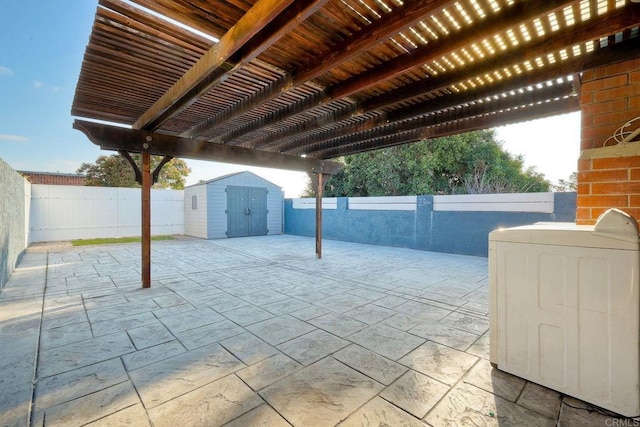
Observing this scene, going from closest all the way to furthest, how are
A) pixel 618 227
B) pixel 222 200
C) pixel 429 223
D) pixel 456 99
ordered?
pixel 618 227 → pixel 456 99 → pixel 429 223 → pixel 222 200

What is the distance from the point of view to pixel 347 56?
6.31 ft

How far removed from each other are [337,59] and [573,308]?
2100 millimetres

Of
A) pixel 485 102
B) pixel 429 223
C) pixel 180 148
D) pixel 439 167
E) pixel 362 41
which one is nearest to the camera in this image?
pixel 362 41

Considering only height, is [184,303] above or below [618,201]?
below

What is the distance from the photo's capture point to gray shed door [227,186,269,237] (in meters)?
10.4

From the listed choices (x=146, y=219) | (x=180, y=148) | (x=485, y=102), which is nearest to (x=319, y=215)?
(x=180, y=148)

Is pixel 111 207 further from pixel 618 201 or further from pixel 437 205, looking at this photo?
pixel 618 201

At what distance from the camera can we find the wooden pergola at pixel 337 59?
1.59 metres

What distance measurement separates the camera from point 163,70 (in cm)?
238

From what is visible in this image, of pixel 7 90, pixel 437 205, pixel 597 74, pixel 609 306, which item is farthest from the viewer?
pixel 7 90

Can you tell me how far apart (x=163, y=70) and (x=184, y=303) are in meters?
2.47

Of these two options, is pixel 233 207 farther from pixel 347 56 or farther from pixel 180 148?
pixel 347 56

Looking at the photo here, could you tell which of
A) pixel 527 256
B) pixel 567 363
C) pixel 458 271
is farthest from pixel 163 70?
pixel 458 271

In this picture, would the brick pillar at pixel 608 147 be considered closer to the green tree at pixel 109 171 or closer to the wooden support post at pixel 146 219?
the wooden support post at pixel 146 219
